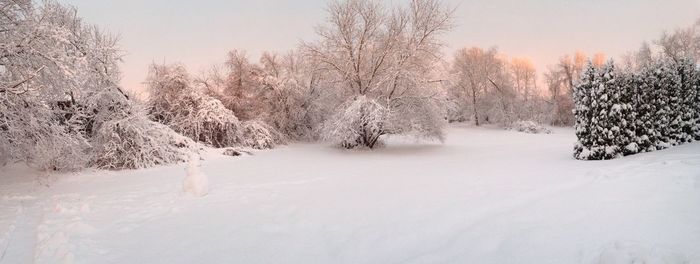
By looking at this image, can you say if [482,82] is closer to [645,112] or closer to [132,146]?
[645,112]

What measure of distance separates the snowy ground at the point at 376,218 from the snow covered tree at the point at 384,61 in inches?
283

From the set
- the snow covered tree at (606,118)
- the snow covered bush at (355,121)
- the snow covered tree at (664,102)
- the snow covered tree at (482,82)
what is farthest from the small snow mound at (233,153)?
the snow covered tree at (482,82)

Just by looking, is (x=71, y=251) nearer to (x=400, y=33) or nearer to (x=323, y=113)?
(x=400, y=33)

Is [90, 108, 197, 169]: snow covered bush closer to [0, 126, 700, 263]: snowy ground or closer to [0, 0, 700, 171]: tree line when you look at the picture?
[0, 0, 700, 171]: tree line

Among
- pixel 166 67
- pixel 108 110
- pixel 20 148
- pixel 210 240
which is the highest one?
pixel 166 67

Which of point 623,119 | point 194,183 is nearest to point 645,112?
point 623,119

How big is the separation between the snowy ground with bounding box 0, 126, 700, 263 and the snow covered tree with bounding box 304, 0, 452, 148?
7192mm

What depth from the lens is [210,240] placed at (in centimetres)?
531

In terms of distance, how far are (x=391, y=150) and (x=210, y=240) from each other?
1299cm

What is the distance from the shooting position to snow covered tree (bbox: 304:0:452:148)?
16.9 metres

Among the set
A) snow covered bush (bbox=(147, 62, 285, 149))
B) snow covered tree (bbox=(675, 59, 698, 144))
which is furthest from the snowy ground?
snow covered bush (bbox=(147, 62, 285, 149))

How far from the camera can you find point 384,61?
59.5 feet

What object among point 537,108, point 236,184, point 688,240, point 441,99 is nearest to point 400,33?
point 441,99

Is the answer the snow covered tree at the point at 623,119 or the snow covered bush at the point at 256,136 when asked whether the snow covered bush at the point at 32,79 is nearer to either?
the snow covered bush at the point at 256,136
